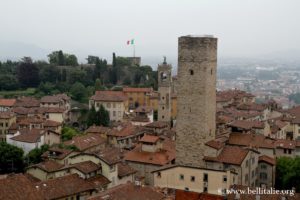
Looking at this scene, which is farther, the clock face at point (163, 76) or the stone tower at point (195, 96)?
the clock face at point (163, 76)

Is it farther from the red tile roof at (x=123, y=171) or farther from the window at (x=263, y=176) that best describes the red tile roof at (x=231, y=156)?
the red tile roof at (x=123, y=171)

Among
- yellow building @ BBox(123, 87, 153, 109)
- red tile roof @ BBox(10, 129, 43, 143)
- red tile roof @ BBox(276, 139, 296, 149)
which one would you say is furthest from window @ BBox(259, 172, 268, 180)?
yellow building @ BBox(123, 87, 153, 109)

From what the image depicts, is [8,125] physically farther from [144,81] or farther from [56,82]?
[144,81]

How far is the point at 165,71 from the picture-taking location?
183 ft

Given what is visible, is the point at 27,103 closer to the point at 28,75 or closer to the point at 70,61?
the point at 28,75

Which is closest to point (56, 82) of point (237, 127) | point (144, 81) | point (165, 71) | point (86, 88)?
point (86, 88)

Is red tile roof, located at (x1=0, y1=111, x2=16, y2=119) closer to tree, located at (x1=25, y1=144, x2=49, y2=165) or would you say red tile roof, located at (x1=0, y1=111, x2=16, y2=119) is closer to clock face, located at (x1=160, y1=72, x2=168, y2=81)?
tree, located at (x1=25, y1=144, x2=49, y2=165)

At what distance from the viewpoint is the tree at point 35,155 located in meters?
35.4

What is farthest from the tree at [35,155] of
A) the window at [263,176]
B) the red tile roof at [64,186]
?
the window at [263,176]

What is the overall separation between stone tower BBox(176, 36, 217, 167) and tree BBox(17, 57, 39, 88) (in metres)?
49.0

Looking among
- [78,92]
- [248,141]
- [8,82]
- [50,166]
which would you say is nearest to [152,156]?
[248,141]

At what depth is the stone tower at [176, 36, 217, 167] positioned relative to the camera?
27.5m

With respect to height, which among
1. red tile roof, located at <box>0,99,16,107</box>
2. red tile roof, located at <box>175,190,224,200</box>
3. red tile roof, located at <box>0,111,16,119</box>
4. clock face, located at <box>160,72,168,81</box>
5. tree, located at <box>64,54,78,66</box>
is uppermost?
tree, located at <box>64,54,78,66</box>

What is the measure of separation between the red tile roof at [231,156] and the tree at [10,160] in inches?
590
